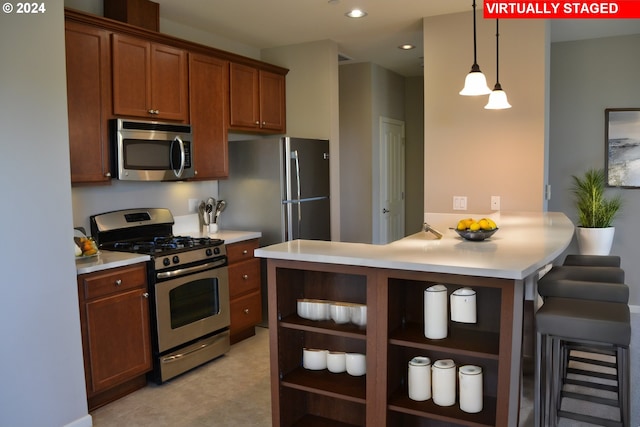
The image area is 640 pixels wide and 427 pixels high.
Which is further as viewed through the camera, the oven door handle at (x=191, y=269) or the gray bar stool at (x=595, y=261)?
the oven door handle at (x=191, y=269)

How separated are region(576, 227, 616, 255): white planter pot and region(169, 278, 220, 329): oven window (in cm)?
355

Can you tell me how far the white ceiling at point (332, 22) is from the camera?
3994 millimetres

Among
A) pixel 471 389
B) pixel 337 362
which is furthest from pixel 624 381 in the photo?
pixel 337 362

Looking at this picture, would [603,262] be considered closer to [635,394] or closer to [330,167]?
[635,394]

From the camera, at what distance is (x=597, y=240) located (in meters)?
5.00

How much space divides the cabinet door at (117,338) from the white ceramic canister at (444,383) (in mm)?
1988

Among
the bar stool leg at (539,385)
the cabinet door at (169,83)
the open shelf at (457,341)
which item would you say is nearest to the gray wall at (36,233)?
the cabinet door at (169,83)

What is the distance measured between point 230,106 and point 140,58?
38.5 inches

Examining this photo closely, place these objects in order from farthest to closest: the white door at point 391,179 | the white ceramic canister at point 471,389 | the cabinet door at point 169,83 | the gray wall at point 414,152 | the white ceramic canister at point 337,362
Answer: the gray wall at point 414,152, the white door at point 391,179, the cabinet door at point 169,83, the white ceramic canister at point 337,362, the white ceramic canister at point 471,389

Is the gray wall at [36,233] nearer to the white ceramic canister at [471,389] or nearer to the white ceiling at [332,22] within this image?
the white ceiling at [332,22]

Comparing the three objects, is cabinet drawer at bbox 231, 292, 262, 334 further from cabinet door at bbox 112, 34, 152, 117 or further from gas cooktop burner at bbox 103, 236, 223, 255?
cabinet door at bbox 112, 34, 152, 117

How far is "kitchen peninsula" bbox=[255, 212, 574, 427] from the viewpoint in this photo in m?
2.05

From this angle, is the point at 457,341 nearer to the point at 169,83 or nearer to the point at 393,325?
the point at 393,325

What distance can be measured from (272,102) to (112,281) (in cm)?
253
